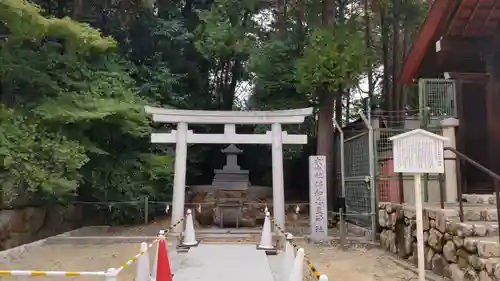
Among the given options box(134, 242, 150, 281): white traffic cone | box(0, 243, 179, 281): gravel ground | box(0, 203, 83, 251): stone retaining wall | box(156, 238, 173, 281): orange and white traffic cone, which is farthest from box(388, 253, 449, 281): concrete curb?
box(0, 203, 83, 251): stone retaining wall

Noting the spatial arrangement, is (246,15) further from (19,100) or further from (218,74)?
(19,100)

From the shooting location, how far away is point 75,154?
35.0 ft

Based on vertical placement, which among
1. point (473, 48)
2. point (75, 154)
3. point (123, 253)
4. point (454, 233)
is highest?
point (473, 48)

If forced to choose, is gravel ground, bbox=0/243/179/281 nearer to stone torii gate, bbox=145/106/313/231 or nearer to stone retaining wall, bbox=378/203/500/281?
stone torii gate, bbox=145/106/313/231

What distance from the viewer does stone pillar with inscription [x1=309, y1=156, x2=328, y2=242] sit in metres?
A: 11.3

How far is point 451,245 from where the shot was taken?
646cm

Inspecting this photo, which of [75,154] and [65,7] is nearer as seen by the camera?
[75,154]

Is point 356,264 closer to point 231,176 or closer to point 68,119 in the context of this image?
point 68,119

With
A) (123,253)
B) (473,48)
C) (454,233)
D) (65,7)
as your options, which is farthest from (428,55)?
(65,7)

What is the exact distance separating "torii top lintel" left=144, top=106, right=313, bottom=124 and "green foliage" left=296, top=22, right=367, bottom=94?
1461 mm

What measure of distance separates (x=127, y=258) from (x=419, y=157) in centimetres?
671

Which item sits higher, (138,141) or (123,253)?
(138,141)

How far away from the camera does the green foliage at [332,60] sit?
1368 centimetres

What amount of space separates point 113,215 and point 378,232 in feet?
31.3
